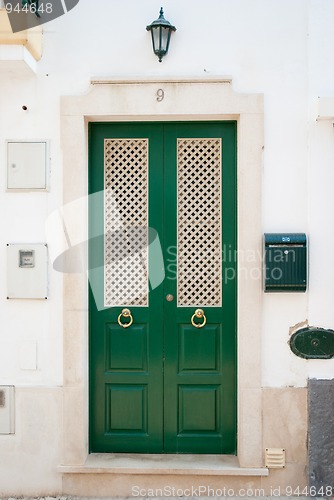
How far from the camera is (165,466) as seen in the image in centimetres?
468

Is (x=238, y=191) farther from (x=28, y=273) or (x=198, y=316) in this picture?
(x=28, y=273)

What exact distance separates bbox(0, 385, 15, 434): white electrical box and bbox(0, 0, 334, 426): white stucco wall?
102 millimetres

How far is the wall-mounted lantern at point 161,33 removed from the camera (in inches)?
175

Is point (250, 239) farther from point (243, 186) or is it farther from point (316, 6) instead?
point (316, 6)

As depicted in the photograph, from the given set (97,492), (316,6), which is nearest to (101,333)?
(97,492)

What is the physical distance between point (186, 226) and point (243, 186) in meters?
0.62

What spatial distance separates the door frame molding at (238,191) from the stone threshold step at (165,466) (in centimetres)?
7

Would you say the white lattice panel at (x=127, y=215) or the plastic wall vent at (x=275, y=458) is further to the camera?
the white lattice panel at (x=127, y=215)

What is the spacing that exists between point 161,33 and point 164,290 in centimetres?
214

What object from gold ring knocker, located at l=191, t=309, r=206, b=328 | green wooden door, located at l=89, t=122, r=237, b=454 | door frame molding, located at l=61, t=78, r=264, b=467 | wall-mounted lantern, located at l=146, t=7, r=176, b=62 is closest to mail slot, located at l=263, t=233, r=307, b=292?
door frame molding, located at l=61, t=78, r=264, b=467

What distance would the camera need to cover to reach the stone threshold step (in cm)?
464

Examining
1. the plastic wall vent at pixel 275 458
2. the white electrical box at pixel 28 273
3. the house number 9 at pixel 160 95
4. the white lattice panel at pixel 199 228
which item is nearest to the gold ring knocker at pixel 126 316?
the white lattice panel at pixel 199 228

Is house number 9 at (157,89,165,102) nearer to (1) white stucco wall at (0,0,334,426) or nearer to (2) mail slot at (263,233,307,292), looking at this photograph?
(1) white stucco wall at (0,0,334,426)

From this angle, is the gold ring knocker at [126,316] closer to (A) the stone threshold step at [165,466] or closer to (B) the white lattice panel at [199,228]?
(B) the white lattice panel at [199,228]
